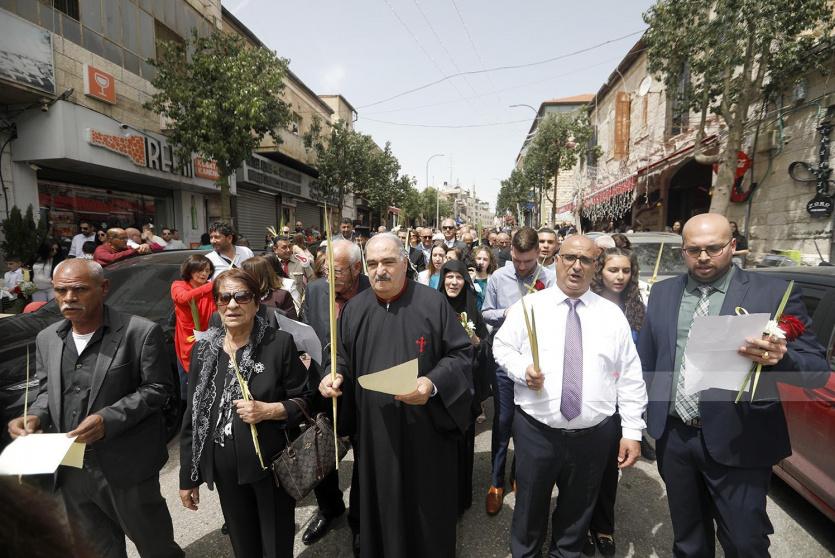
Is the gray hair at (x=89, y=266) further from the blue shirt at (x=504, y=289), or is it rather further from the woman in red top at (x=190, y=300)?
the blue shirt at (x=504, y=289)

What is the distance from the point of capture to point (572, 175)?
40.1 metres

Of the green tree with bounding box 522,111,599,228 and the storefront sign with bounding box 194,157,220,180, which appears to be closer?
the storefront sign with bounding box 194,157,220,180

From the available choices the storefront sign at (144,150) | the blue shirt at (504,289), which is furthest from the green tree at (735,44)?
the storefront sign at (144,150)

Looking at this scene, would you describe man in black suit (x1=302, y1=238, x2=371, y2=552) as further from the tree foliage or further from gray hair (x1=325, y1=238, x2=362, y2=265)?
the tree foliage

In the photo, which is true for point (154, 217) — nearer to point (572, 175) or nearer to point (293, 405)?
point (293, 405)

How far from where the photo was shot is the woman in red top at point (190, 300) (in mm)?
3619

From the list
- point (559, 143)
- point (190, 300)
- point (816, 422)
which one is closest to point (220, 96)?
point (190, 300)

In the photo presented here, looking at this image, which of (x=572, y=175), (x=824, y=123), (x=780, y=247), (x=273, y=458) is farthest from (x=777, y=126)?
(x=572, y=175)

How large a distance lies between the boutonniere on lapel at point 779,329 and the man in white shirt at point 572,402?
0.45 m

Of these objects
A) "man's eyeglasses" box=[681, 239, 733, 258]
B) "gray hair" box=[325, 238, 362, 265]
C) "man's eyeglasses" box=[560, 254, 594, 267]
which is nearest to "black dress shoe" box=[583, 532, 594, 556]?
"man's eyeglasses" box=[560, 254, 594, 267]

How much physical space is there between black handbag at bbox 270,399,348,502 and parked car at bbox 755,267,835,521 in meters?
2.64

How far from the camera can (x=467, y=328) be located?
3.32m

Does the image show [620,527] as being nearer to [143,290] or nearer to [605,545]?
[605,545]

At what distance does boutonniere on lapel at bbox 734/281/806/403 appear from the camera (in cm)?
175
